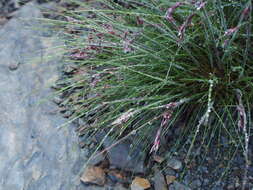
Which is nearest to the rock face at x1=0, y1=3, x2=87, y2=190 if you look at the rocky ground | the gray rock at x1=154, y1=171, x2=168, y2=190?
the rocky ground

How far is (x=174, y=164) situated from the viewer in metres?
1.61

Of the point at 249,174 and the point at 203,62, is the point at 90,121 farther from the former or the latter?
the point at 249,174

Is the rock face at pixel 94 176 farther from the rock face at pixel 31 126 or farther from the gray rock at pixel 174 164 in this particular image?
the gray rock at pixel 174 164

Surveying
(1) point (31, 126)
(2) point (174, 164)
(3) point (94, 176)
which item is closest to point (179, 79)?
(2) point (174, 164)

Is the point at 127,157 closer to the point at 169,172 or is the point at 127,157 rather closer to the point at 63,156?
the point at 169,172

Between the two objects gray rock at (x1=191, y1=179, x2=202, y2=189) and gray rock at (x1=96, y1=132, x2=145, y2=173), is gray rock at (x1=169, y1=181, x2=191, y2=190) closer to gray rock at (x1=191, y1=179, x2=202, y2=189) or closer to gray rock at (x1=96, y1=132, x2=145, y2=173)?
gray rock at (x1=191, y1=179, x2=202, y2=189)

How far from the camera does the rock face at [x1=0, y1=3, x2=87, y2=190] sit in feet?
5.64

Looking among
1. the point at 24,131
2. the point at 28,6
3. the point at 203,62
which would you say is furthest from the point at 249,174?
the point at 28,6

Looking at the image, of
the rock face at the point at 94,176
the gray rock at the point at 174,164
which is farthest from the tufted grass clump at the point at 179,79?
the rock face at the point at 94,176

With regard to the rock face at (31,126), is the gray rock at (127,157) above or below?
above

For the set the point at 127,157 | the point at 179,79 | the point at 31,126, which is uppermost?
the point at 179,79

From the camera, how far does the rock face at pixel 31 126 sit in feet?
5.64

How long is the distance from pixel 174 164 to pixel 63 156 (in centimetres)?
54

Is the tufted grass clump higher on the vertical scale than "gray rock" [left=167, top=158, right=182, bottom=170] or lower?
higher
